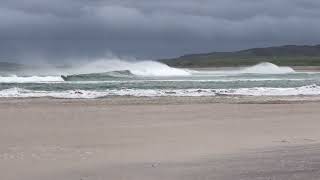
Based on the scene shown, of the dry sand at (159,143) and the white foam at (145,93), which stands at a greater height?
the white foam at (145,93)

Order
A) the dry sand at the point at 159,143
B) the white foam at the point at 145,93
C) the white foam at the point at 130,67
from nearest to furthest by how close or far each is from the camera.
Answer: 1. the dry sand at the point at 159,143
2. the white foam at the point at 145,93
3. the white foam at the point at 130,67

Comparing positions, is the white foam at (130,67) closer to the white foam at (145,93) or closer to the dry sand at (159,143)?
the white foam at (145,93)

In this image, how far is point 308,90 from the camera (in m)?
30.9

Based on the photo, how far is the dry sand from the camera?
8.70 meters

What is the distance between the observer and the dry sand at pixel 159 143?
870 centimetres

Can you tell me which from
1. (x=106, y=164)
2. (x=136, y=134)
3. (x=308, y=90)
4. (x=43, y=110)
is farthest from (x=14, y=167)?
(x=308, y=90)

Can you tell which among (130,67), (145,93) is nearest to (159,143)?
(145,93)

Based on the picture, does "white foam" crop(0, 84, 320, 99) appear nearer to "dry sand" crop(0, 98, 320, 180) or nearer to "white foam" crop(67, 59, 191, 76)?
"dry sand" crop(0, 98, 320, 180)

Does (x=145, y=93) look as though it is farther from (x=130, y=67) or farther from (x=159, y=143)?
(x=130, y=67)

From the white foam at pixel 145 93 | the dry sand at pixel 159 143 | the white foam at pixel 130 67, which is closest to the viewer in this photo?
the dry sand at pixel 159 143

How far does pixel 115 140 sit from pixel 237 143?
86.6 inches

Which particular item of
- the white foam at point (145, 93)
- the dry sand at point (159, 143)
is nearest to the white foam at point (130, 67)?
the white foam at point (145, 93)

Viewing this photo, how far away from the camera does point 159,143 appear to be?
37.7ft

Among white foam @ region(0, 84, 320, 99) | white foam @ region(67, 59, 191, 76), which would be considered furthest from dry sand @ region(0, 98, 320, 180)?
white foam @ region(67, 59, 191, 76)
